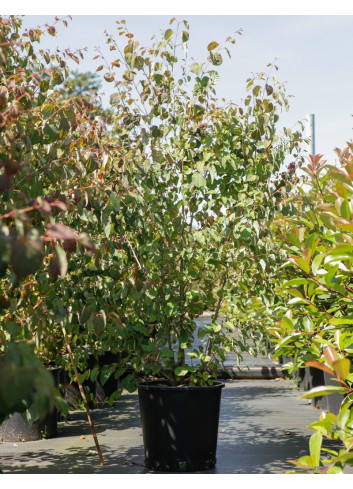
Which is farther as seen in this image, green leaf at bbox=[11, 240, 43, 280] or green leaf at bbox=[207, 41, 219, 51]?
green leaf at bbox=[207, 41, 219, 51]

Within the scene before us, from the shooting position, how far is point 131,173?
4.18 m

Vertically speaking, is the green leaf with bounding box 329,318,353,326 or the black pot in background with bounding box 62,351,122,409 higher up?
the green leaf with bounding box 329,318,353,326

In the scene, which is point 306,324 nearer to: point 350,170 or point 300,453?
point 350,170

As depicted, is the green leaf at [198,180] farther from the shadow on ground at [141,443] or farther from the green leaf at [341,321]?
the green leaf at [341,321]

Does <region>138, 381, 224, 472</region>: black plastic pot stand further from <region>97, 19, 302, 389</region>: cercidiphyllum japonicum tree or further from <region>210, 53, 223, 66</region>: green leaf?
<region>210, 53, 223, 66</region>: green leaf

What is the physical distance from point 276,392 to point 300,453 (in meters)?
3.46

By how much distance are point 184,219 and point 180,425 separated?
1.35 metres

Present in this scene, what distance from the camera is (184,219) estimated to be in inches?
177

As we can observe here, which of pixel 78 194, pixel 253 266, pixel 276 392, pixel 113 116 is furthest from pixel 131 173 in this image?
pixel 276 392

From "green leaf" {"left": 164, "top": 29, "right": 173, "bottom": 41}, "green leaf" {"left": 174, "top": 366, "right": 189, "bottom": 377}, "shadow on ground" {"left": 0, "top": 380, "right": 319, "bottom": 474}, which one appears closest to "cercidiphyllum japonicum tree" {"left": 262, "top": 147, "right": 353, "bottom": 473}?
"green leaf" {"left": 174, "top": 366, "right": 189, "bottom": 377}

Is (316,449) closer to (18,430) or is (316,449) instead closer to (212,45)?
(212,45)

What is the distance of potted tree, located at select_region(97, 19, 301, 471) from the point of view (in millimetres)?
4195

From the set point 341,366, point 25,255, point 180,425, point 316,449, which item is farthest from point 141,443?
point 25,255

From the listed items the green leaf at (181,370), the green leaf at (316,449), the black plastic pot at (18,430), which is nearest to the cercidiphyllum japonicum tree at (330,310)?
the green leaf at (316,449)
